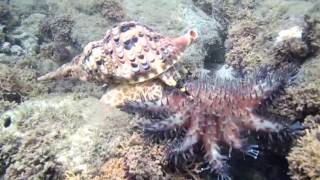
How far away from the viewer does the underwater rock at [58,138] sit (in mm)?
3270

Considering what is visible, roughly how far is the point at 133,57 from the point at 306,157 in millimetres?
1988

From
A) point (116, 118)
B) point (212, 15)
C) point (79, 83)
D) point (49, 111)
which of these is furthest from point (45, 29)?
point (116, 118)

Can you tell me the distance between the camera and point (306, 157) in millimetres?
3072

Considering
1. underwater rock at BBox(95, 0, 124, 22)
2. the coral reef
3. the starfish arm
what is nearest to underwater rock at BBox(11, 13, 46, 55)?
underwater rock at BBox(95, 0, 124, 22)

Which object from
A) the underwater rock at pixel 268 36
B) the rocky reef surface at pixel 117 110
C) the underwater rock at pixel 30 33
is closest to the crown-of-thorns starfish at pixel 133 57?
the rocky reef surface at pixel 117 110

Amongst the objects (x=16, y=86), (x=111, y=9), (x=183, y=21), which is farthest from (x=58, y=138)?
(x=111, y=9)

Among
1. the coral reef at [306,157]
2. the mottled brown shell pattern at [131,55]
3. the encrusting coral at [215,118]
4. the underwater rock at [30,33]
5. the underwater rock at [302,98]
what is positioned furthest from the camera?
the underwater rock at [30,33]

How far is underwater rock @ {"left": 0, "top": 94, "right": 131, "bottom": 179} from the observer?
327 centimetres

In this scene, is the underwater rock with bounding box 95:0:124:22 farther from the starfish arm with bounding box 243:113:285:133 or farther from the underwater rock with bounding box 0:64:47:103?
the starfish arm with bounding box 243:113:285:133

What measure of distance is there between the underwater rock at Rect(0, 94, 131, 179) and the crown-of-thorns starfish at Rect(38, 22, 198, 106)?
38 cm

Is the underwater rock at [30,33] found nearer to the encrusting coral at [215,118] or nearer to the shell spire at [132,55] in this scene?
the shell spire at [132,55]

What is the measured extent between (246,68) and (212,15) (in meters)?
2.02

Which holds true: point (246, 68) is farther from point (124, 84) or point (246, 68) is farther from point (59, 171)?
point (59, 171)

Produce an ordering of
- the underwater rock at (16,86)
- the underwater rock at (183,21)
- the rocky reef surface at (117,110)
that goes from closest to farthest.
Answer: the rocky reef surface at (117,110)
the underwater rock at (16,86)
the underwater rock at (183,21)
